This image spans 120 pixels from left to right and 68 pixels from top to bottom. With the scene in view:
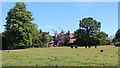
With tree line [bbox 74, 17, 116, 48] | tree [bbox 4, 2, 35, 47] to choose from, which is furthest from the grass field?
tree line [bbox 74, 17, 116, 48]

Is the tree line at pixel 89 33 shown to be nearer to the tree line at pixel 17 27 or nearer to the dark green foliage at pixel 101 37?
the dark green foliage at pixel 101 37

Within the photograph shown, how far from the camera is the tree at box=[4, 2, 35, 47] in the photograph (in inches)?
2141

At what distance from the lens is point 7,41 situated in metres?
58.2

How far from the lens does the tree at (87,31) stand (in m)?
90.6

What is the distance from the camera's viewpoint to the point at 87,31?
9312 centimetres

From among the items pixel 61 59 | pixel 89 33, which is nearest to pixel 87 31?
pixel 89 33

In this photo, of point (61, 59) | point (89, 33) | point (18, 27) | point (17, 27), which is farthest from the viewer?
point (89, 33)

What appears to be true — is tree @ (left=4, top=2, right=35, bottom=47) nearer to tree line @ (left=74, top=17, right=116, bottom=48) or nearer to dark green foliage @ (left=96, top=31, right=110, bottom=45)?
tree line @ (left=74, top=17, right=116, bottom=48)

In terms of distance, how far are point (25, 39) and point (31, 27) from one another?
5889 millimetres

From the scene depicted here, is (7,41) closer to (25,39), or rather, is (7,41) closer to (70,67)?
(25,39)

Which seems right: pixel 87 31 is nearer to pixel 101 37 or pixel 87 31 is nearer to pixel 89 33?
pixel 89 33

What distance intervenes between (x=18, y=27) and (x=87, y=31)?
50026mm

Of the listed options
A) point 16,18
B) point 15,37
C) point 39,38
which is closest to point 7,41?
point 15,37

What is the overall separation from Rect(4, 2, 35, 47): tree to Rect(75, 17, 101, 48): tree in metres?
43.2
